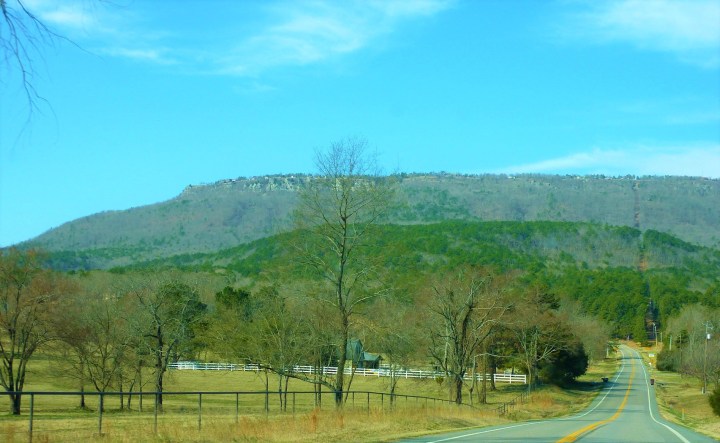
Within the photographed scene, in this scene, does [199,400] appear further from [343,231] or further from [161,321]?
[161,321]

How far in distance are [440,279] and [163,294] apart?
840 inches

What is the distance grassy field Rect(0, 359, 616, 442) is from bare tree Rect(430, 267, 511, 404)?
5553 millimetres

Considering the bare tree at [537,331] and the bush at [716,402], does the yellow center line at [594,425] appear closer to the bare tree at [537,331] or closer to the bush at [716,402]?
the bush at [716,402]

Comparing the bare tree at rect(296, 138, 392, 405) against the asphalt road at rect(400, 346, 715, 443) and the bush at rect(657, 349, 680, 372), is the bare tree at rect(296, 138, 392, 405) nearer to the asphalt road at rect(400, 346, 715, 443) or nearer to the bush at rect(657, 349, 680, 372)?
the asphalt road at rect(400, 346, 715, 443)

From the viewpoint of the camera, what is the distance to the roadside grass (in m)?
53.6

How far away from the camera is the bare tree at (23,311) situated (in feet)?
158

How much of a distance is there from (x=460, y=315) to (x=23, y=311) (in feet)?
98.2

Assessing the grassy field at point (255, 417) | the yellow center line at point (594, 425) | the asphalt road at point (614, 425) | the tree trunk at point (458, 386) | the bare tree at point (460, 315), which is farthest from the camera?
the bare tree at point (460, 315)

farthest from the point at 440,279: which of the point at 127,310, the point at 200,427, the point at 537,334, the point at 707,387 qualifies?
the point at 707,387

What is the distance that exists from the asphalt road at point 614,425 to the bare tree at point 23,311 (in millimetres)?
31383

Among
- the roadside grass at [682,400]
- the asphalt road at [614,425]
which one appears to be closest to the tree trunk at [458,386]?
the asphalt road at [614,425]

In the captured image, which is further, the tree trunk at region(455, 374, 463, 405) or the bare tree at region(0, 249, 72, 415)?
the tree trunk at region(455, 374, 463, 405)

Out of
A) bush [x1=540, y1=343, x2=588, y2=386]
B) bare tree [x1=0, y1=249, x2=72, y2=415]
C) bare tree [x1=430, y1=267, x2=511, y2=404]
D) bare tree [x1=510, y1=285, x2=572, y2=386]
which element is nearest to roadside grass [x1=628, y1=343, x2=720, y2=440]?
bush [x1=540, y1=343, x2=588, y2=386]

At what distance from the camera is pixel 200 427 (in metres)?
20.5
